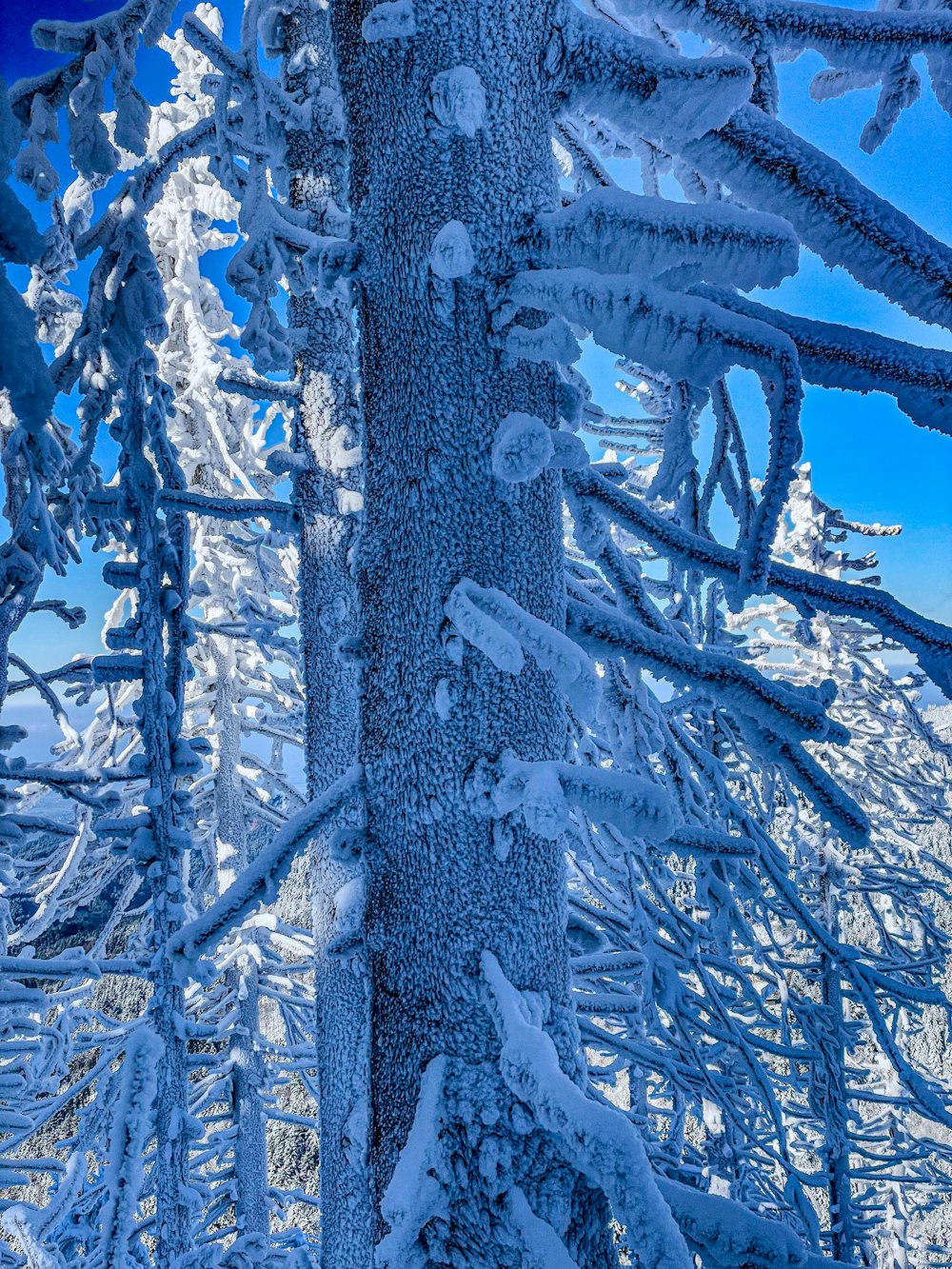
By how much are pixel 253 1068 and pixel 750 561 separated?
1064 centimetres

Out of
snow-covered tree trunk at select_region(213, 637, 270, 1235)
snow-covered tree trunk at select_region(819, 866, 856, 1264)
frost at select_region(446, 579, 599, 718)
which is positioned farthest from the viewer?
snow-covered tree trunk at select_region(213, 637, 270, 1235)

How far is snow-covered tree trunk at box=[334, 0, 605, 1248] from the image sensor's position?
155 cm

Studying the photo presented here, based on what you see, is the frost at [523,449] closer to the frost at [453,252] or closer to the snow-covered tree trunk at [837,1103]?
the frost at [453,252]

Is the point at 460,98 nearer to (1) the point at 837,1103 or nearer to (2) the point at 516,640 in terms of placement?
(2) the point at 516,640

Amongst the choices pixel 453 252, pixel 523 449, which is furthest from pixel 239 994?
pixel 453 252

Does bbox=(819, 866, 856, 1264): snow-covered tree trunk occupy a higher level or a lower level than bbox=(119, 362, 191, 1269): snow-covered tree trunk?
lower

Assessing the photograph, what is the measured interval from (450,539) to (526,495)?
0.20m

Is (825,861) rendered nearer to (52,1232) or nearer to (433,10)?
(52,1232)

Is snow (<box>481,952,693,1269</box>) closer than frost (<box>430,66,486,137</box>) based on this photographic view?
Yes

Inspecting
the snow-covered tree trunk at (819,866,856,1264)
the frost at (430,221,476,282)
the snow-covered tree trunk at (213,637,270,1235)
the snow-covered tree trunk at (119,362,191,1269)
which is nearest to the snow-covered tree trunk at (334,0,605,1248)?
the frost at (430,221,476,282)

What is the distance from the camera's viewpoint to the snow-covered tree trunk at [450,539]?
1550mm

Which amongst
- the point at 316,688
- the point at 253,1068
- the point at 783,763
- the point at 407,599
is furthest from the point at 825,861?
the point at 407,599

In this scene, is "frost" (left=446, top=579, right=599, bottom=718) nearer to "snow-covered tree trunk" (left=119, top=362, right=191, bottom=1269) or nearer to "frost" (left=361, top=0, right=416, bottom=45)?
"frost" (left=361, top=0, right=416, bottom=45)

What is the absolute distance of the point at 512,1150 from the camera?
145cm
